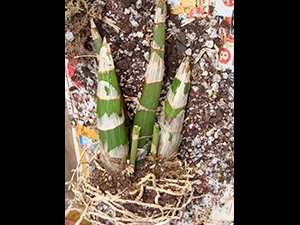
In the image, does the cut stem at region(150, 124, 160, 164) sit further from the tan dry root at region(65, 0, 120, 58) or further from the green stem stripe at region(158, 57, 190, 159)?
the tan dry root at region(65, 0, 120, 58)

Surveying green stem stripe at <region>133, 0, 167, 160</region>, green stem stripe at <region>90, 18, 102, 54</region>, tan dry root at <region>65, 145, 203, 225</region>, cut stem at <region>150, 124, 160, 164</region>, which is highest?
green stem stripe at <region>90, 18, 102, 54</region>

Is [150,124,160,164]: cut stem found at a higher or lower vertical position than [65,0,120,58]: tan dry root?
lower

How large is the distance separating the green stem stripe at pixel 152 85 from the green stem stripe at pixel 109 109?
Answer: 5cm

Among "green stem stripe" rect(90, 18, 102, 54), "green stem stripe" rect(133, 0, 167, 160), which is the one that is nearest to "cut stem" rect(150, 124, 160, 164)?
"green stem stripe" rect(133, 0, 167, 160)

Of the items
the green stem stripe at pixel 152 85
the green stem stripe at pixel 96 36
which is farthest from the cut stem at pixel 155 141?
the green stem stripe at pixel 96 36

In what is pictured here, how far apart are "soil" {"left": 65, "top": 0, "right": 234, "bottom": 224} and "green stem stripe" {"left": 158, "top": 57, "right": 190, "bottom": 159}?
0.13 feet

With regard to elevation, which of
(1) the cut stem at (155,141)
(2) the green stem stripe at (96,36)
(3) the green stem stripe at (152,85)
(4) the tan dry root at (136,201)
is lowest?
(4) the tan dry root at (136,201)

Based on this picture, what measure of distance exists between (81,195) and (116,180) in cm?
9

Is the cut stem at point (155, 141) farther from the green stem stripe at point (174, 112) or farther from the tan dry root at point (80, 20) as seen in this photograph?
the tan dry root at point (80, 20)

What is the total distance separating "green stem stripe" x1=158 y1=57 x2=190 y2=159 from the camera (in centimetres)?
89

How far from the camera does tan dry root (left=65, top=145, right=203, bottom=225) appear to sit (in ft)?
2.89

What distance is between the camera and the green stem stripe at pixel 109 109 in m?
0.83

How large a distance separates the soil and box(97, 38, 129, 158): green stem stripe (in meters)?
0.08

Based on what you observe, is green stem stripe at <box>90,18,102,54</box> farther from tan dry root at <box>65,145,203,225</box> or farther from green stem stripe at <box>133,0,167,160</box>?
tan dry root at <box>65,145,203,225</box>
